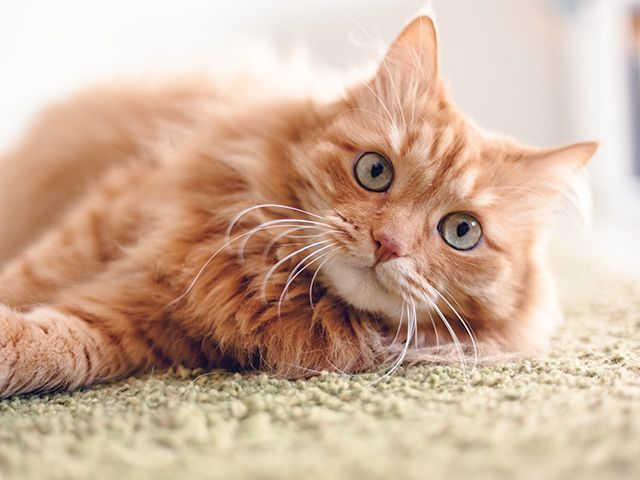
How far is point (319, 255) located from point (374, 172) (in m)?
0.21

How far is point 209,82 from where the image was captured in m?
2.03

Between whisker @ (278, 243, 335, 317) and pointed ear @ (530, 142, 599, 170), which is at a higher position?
pointed ear @ (530, 142, 599, 170)

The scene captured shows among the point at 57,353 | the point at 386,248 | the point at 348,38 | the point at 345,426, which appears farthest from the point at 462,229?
the point at 348,38

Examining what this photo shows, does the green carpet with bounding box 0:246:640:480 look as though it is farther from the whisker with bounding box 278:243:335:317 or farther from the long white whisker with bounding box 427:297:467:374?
the whisker with bounding box 278:243:335:317

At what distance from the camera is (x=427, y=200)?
1.27 meters

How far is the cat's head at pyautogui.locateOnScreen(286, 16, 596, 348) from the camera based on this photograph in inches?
47.9

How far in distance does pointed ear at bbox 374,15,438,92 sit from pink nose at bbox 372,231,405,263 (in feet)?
1.28

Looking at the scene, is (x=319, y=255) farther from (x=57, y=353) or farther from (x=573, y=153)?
(x=573, y=153)

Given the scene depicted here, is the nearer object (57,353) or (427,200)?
(57,353)

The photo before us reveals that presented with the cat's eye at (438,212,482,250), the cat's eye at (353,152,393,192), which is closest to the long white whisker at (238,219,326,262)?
the cat's eye at (353,152,393,192)

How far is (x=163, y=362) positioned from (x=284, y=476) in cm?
64

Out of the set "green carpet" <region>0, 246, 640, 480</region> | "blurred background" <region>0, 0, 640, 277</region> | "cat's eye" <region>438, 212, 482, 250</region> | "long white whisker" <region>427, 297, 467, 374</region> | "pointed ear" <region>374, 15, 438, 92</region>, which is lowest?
"green carpet" <region>0, 246, 640, 480</region>

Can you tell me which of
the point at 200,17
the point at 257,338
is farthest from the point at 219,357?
the point at 200,17

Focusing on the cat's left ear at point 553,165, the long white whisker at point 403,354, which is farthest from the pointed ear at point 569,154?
the long white whisker at point 403,354
